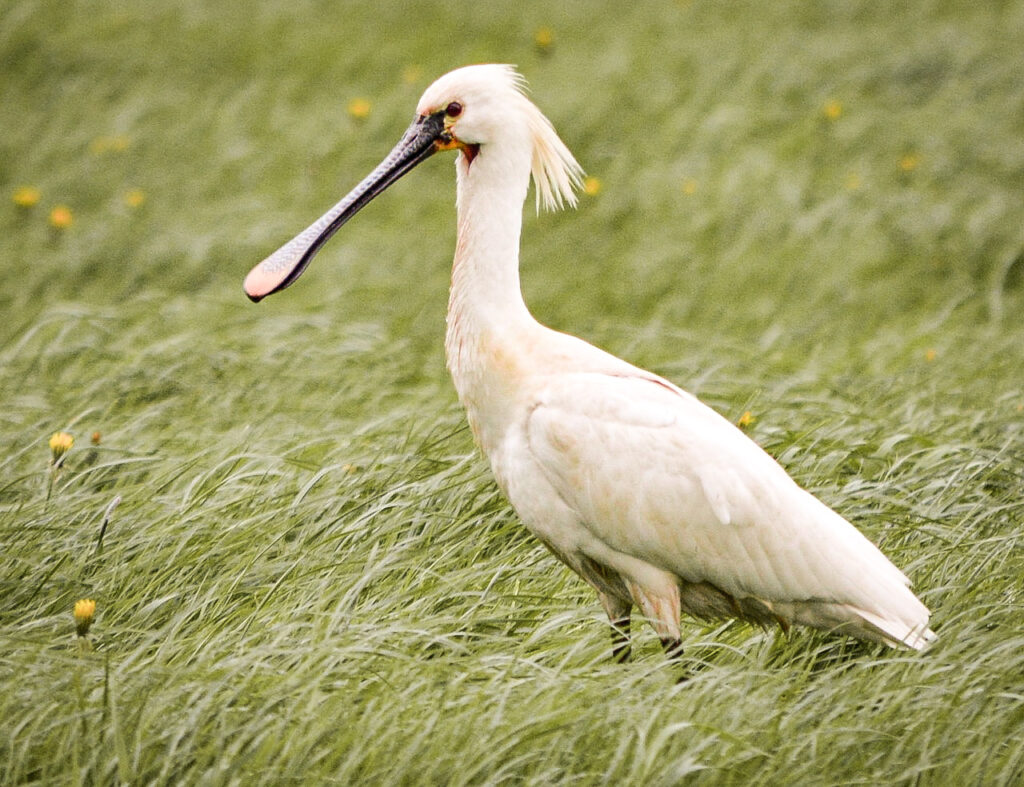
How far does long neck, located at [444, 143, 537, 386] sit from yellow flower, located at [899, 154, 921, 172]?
5210 millimetres

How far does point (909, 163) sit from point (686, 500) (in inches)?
216

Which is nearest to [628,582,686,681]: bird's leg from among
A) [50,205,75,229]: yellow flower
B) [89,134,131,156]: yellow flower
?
[50,205,75,229]: yellow flower

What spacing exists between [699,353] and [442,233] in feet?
9.05

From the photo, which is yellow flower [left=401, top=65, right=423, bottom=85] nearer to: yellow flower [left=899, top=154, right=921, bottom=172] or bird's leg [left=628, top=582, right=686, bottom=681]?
yellow flower [left=899, top=154, right=921, bottom=172]

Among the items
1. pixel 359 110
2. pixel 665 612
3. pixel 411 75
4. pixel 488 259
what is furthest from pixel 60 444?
pixel 411 75

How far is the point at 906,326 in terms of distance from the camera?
6.77 meters

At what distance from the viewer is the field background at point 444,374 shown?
308 cm

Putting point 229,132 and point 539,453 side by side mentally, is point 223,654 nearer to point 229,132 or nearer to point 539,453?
point 539,453

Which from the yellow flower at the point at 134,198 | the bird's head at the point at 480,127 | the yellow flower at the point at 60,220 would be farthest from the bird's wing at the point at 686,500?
the yellow flower at the point at 134,198

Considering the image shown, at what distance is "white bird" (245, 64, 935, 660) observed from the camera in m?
3.45

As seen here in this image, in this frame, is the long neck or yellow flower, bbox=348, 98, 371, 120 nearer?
the long neck

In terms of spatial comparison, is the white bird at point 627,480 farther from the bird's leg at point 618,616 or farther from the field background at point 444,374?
the field background at point 444,374

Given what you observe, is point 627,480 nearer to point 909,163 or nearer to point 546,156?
point 546,156

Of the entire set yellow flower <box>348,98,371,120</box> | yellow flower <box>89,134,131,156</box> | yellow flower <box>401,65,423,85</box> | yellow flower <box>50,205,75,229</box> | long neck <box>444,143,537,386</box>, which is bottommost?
long neck <box>444,143,537,386</box>
